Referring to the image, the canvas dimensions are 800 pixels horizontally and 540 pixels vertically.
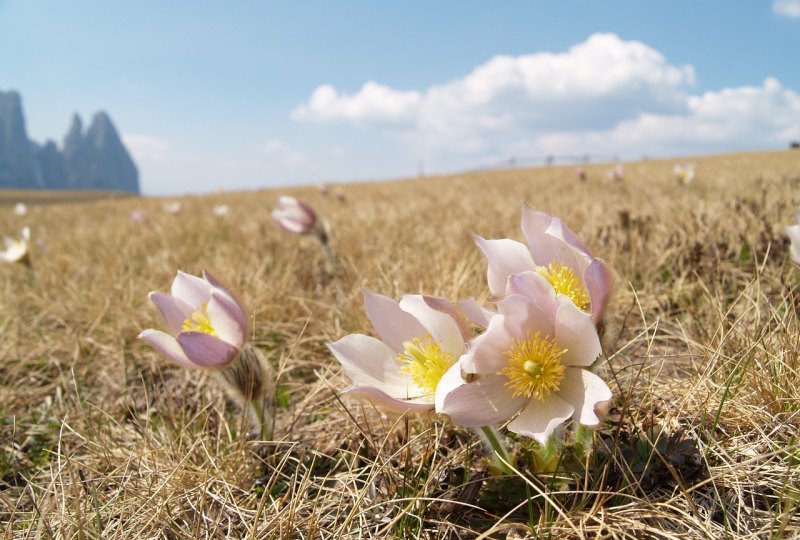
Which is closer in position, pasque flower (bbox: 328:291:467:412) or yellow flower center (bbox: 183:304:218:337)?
pasque flower (bbox: 328:291:467:412)

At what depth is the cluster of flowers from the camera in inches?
35.7

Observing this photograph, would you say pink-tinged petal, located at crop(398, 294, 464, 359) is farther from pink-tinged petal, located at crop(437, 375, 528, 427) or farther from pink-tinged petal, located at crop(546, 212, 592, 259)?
pink-tinged petal, located at crop(546, 212, 592, 259)

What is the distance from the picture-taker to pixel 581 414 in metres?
0.90

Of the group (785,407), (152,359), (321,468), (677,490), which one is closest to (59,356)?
(152,359)

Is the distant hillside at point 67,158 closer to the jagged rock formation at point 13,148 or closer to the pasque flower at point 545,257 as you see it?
the jagged rock formation at point 13,148

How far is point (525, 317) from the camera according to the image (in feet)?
3.07

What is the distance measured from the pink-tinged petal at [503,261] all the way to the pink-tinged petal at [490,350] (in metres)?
0.18

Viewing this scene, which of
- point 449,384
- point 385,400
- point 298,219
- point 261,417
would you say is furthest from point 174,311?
point 298,219

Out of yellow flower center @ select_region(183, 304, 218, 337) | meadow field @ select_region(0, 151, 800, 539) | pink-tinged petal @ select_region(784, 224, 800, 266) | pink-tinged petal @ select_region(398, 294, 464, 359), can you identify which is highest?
pink-tinged petal @ select_region(784, 224, 800, 266)

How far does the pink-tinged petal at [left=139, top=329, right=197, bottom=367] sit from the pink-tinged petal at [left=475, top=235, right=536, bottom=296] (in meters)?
0.79

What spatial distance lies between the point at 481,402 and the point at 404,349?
26 cm

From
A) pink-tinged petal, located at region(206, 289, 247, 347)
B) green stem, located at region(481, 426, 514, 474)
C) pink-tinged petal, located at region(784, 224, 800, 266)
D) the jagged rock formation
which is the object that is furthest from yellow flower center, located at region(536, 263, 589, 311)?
the jagged rock formation

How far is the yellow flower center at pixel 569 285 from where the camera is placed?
109cm

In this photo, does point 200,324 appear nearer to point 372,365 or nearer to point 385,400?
point 372,365
